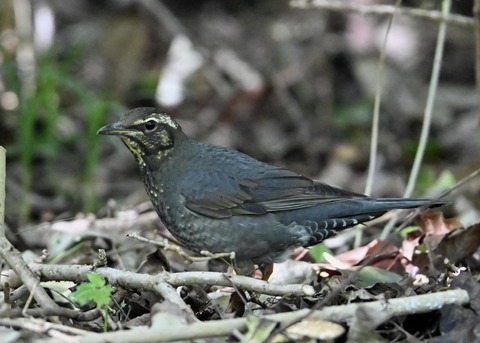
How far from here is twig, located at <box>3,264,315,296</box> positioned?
3.96 meters

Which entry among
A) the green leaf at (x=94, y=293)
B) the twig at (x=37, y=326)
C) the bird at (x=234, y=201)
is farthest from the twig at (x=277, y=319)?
the bird at (x=234, y=201)

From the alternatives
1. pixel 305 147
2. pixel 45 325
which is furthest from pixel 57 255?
pixel 305 147

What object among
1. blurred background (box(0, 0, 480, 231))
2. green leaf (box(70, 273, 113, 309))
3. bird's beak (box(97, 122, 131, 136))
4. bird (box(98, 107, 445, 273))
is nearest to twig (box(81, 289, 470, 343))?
green leaf (box(70, 273, 113, 309))

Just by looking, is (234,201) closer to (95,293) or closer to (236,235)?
(236,235)

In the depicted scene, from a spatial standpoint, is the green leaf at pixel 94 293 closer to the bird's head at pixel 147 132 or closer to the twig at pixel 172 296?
the twig at pixel 172 296

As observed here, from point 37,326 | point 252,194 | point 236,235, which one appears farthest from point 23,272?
point 252,194

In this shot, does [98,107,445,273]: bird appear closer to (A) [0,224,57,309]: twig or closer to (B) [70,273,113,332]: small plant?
(A) [0,224,57,309]: twig

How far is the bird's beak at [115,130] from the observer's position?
5.26 metres

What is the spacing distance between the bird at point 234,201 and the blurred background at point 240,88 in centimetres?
296

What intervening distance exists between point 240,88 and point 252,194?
5284mm

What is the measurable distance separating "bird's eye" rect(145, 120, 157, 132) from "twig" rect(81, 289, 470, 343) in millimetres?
2102

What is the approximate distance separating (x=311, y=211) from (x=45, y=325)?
7.40ft

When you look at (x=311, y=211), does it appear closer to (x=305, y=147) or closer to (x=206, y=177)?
(x=206, y=177)

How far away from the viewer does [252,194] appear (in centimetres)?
552
